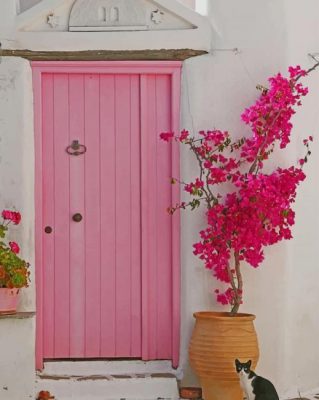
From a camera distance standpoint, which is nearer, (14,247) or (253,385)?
(253,385)

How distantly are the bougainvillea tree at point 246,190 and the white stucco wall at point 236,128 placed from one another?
0.14 metres

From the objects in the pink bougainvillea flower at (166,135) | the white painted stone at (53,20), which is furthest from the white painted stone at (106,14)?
the pink bougainvillea flower at (166,135)

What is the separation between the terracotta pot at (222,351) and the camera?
24.2 ft

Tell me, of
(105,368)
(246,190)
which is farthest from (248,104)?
(105,368)

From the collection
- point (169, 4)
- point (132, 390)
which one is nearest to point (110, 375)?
point (132, 390)

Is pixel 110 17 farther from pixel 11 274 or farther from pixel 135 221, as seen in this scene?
pixel 11 274

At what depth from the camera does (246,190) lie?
7.58 m

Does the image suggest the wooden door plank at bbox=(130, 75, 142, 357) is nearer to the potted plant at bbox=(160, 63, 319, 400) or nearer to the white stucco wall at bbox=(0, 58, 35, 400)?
the potted plant at bbox=(160, 63, 319, 400)

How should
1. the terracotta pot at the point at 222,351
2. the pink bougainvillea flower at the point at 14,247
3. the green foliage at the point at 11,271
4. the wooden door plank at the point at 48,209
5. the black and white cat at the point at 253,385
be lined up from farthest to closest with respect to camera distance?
the wooden door plank at the point at 48,209
the pink bougainvillea flower at the point at 14,247
the green foliage at the point at 11,271
the terracotta pot at the point at 222,351
the black and white cat at the point at 253,385

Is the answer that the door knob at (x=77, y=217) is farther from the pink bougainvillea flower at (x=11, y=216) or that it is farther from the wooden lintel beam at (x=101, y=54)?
the wooden lintel beam at (x=101, y=54)

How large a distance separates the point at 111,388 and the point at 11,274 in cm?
116

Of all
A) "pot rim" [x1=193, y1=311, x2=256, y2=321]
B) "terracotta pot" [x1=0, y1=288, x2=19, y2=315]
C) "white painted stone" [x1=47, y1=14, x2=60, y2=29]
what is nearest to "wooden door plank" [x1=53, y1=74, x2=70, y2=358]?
"white painted stone" [x1=47, y1=14, x2=60, y2=29]

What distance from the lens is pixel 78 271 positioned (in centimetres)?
803

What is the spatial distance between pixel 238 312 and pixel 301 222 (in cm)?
88
